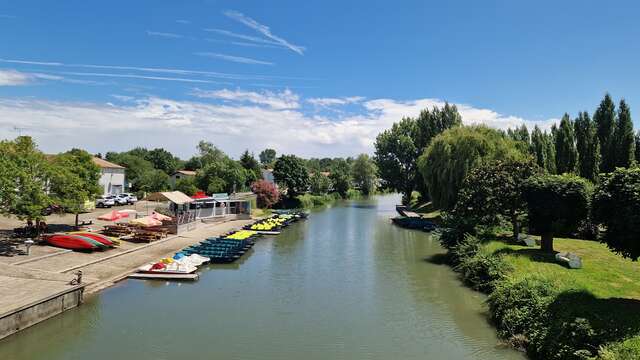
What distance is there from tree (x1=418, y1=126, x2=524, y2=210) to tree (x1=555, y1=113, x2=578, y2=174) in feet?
14.3

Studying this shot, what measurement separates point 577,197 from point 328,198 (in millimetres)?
76845

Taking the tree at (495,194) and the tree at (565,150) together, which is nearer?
the tree at (495,194)

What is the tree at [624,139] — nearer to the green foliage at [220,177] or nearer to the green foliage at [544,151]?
the green foliage at [544,151]

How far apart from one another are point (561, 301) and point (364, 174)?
105 meters

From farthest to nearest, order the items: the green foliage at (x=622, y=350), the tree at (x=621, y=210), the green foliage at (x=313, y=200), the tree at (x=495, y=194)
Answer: the green foliage at (x=313, y=200) → the tree at (x=495, y=194) → the tree at (x=621, y=210) → the green foliage at (x=622, y=350)

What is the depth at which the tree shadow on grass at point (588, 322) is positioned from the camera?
550 inches

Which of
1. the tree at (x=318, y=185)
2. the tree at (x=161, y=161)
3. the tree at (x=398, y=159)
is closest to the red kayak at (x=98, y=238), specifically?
the tree at (x=398, y=159)

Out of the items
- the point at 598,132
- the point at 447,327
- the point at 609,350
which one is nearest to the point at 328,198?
the point at 598,132

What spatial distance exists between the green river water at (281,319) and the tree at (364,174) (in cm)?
8625

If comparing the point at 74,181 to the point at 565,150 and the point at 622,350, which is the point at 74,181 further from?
the point at 565,150

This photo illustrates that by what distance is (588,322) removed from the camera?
14734 mm

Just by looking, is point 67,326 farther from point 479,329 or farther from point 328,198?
point 328,198

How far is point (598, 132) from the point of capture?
44.6 meters

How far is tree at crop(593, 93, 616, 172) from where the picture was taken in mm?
42938
